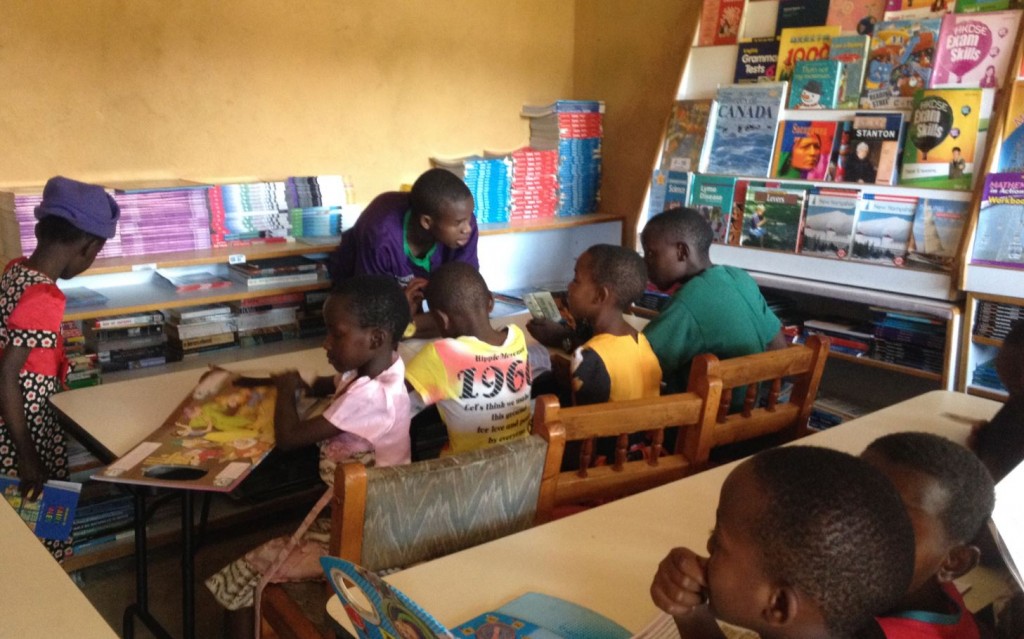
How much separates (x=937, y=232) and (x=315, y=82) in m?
2.70

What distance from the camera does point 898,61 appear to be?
3072 mm

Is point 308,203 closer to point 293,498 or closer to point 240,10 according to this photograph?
point 240,10

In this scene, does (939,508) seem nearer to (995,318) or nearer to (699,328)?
(699,328)

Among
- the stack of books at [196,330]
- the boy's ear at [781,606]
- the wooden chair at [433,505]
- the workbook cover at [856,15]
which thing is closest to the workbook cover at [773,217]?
the workbook cover at [856,15]

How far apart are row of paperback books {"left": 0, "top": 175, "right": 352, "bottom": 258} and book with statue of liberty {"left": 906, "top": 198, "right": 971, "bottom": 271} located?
237 cm

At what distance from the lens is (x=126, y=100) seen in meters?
3.22

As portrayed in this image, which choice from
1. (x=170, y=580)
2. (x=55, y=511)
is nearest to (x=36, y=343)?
(x=55, y=511)

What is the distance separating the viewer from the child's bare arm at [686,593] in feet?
3.30

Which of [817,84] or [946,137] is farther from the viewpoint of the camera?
[817,84]

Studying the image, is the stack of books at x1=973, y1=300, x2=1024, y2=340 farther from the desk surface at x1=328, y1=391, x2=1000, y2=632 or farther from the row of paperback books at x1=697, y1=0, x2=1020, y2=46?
the desk surface at x1=328, y1=391, x2=1000, y2=632

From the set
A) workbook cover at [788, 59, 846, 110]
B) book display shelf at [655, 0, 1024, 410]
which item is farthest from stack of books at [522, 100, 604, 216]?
workbook cover at [788, 59, 846, 110]

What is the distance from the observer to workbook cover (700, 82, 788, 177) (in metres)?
3.45

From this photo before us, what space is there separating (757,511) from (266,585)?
109cm

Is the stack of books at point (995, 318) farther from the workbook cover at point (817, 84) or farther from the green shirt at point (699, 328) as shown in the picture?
the green shirt at point (699, 328)
